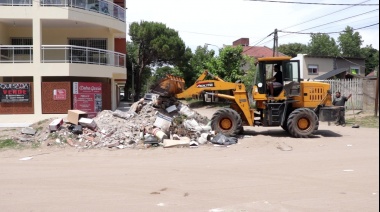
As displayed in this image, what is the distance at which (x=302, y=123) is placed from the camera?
1560cm

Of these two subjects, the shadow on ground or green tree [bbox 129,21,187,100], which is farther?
green tree [bbox 129,21,187,100]

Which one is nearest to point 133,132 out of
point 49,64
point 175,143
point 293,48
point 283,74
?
point 175,143

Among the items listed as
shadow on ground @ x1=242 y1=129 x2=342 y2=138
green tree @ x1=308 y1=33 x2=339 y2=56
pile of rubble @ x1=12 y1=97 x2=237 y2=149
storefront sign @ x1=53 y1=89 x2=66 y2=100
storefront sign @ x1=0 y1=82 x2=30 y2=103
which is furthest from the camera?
green tree @ x1=308 y1=33 x2=339 y2=56

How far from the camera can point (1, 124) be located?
20.0 metres

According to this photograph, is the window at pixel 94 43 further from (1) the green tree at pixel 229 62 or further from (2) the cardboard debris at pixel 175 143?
(1) the green tree at pixel 229 62

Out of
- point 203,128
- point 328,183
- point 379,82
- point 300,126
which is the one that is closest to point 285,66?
point 300,126

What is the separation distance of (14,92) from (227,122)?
12171 mm

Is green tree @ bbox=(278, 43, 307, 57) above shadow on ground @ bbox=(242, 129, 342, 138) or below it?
above

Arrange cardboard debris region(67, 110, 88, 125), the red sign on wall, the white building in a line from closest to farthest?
cardboard debris region(67, 110, 88, 125) → the white building → the red sign on wall

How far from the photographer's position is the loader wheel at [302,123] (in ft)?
50.6

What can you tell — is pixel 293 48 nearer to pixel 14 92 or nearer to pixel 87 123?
pixel 14 92

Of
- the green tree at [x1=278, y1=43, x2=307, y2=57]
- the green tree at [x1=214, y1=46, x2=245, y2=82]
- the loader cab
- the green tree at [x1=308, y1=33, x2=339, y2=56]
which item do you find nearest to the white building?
the loader cab

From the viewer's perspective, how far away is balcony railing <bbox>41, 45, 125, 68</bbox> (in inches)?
882

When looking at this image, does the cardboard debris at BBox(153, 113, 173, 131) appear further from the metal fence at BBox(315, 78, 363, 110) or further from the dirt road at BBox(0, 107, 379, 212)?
the metal fence at BBox(315, 78, 363, 110)
